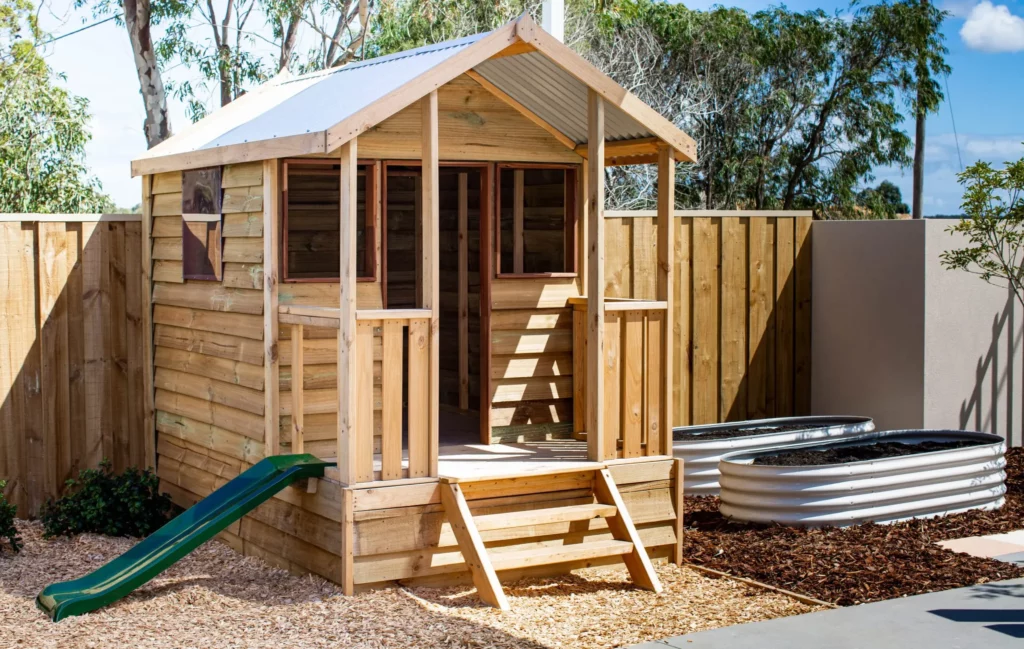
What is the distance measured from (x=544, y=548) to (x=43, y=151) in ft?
35.0

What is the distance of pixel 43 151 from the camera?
14.3m

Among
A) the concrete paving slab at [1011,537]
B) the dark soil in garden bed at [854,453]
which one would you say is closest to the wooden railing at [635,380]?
the dark soil in garden bed at [854,453]

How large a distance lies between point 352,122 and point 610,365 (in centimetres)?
207

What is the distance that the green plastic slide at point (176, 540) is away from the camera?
17.9ft

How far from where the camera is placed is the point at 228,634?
5117 mm

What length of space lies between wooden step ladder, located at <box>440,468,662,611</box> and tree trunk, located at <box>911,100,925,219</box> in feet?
49.8

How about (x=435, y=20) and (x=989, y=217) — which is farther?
(x=435, y=20)

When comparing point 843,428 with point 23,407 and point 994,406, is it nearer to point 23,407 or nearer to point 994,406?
point 994,406

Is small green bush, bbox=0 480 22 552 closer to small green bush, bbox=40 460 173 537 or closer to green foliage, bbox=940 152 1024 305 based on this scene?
small green bush, bbox=40 460 173 537

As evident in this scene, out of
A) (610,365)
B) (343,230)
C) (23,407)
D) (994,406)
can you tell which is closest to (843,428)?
(994,406)

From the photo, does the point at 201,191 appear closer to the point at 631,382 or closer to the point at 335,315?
the point at 335,315

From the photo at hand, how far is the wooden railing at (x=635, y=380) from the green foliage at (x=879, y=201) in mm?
16194

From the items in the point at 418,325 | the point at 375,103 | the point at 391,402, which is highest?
the point at 375,103

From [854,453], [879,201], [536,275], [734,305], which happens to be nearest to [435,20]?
[879,201]
